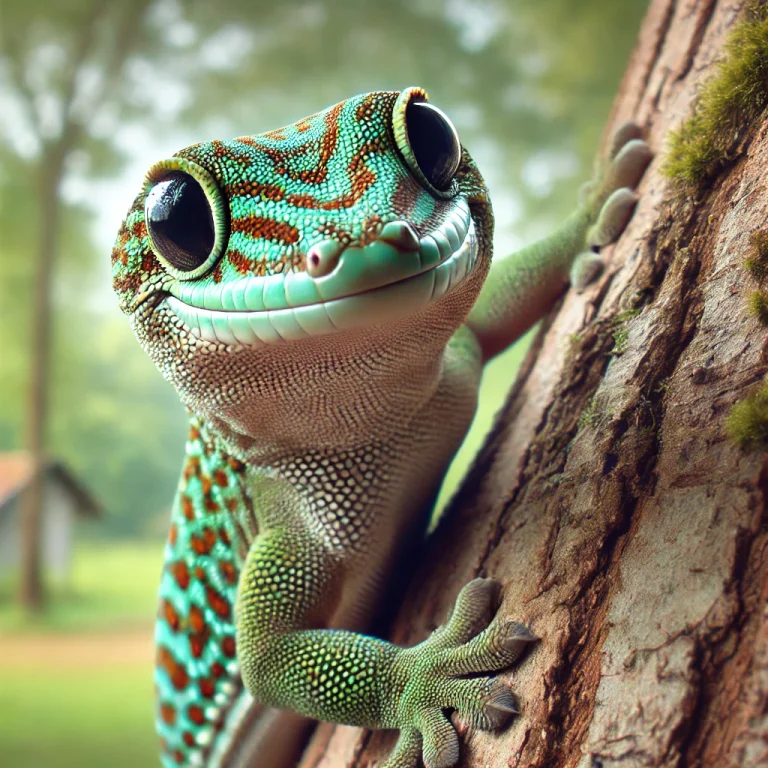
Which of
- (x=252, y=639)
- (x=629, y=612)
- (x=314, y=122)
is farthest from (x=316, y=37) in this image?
(x=629, y=612)

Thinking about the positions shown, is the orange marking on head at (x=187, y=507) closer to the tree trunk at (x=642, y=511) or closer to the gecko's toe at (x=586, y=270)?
the tree trunk at (x=642, y=511)

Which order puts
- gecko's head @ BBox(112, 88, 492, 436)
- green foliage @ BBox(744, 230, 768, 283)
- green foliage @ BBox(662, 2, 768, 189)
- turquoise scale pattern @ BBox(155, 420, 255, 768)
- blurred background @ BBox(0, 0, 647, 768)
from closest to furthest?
gecko's head @ BBox(112, 88, 492, 436)
green foliage @ BBox(744, 230, 768, 283)
green foliage @ BBox(662, 2, 768, 189)
turquoise scale pattern @ BBox(155, 420, 255, 768)
blurred background @ BBox(0, 0, 647, 768)

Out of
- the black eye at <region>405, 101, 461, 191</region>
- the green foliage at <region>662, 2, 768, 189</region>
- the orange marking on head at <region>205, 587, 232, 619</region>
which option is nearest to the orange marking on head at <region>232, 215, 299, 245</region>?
the black eye at <region>405, 101, 461, 191</region>

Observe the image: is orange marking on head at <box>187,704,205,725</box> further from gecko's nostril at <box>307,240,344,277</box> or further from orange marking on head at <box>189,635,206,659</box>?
gecko's nostril at <box>307,240,344,277</box>

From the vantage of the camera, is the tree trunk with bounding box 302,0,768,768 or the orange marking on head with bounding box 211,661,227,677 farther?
the orange marking on head with bounding box 211,661,227,677

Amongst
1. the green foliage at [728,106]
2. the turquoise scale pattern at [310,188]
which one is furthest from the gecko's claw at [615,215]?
the turquoise scale pattern at [310,188]

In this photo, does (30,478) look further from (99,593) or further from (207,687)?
(207,687)

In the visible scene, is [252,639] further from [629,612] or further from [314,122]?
[314,122]
